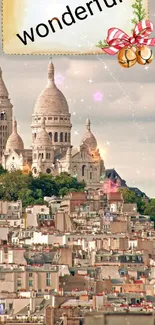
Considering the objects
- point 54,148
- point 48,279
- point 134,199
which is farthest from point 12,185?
point 48,279

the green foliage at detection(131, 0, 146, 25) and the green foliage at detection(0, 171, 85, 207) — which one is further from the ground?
the green foliage at detection(0, 171, 85, 207)

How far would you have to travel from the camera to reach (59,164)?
15150 cm

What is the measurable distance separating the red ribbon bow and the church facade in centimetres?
11430

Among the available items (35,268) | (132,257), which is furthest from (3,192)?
(35,268)

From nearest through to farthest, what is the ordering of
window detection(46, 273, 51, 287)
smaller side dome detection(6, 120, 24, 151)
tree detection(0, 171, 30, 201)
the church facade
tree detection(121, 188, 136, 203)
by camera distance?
window detection(46, 273, 51, 287)
tree detection(121, 188, 136, 203)
tree detection(0, 171, 30, 201)
the church facade
smaller side dome detection(6, 120, 24, 151)

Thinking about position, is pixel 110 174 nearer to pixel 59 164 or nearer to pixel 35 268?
pixel 59 164

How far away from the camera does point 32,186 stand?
128m

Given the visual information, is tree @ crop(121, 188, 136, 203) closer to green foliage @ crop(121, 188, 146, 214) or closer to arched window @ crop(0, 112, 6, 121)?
green foliage @ crop(121, 188, 146, 214)

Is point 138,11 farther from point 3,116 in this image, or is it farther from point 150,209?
A: point 3,116

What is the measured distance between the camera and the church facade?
149 metres

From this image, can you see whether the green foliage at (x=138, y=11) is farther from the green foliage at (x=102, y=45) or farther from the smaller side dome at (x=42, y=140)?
the smaller side dome at (x=42, y=140)

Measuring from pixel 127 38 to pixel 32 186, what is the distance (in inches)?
4007

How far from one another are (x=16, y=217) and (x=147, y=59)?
83390 millimetres

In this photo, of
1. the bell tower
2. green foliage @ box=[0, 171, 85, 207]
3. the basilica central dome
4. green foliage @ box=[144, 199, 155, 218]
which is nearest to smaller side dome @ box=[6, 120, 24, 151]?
the bell tower
